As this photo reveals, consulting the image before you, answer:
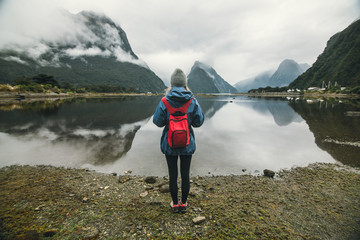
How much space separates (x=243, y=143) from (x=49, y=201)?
12847 millimetres

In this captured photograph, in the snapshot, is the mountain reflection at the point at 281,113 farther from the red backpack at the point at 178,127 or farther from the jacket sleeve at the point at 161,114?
the jacket sleeve at the point at 161,114

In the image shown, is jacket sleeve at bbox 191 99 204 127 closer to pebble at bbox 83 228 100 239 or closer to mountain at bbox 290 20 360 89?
pebble at bbox 83 228 100 239

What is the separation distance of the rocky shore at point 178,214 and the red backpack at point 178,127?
82.6 inches

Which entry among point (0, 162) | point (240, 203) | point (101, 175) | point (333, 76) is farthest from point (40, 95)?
point (333, 76)

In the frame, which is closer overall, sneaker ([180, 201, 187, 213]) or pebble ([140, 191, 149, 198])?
sneaker ([180, 201, 187, 213])

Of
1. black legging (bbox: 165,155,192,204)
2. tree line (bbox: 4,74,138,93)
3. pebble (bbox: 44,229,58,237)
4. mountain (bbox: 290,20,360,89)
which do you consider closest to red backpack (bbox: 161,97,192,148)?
black legging (bbox: 165,155,192,204)

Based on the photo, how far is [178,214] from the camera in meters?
4.49

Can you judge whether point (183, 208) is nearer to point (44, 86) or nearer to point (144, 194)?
point (144, 194)

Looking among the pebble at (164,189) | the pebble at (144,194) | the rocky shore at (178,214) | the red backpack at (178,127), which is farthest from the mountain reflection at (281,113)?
the red backpack at (178,127)

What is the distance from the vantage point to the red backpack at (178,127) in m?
3.75

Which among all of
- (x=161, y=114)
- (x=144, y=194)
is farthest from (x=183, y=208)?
(x=161, y=114)

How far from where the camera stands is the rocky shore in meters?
3.87

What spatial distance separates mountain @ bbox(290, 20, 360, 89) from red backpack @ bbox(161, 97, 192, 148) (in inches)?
6828

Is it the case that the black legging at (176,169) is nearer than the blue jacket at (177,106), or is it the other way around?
the blue jacket at (177,106)
